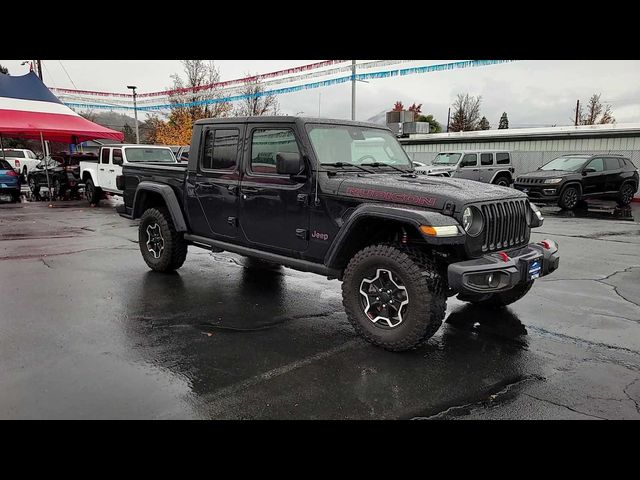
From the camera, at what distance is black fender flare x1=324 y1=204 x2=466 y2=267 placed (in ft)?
12.6

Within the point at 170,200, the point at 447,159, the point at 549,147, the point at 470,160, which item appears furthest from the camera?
the point at 549,147

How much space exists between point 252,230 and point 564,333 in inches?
132

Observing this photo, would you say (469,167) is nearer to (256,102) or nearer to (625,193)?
(625,193)

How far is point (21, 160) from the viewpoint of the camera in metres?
27.4

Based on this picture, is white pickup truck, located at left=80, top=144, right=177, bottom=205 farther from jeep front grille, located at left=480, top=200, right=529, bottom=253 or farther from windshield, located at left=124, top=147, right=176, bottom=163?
jeep front grille, located at left=480, top=200, right=529, bottom=253

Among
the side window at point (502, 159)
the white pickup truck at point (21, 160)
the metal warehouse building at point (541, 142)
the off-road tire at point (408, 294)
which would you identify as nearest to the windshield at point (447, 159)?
the side window at point (502, 159)

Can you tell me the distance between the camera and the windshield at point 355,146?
4984 mm

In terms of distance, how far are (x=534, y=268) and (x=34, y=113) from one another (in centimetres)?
1932

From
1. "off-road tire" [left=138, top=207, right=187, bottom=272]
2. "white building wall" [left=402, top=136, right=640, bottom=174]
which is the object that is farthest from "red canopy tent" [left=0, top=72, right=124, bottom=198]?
"white building wall" [left=402, top=136, right=640, bottom=174]

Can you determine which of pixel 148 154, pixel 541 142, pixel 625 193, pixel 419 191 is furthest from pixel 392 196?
pixel 541 142

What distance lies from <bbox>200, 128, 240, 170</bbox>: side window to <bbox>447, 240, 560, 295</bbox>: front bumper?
2.93m

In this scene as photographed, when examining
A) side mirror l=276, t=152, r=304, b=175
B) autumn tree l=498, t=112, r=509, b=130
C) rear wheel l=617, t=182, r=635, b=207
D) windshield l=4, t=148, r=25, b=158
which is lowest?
rear wheel l=617, t=182, r=635, b=207

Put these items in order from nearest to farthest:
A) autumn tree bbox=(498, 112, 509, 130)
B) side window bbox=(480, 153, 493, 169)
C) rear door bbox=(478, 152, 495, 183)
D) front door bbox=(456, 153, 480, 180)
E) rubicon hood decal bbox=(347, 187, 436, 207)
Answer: rubicon hood decal bbox=(347, 187, 436, 207) → front door bbox=(456, 153, 480, 180) → rear door bbox=(478, 152, 495, 183) → side window bbox=(480, 153, 493, 169) → autumn tree bbox=(498, 112, 509, 130)
